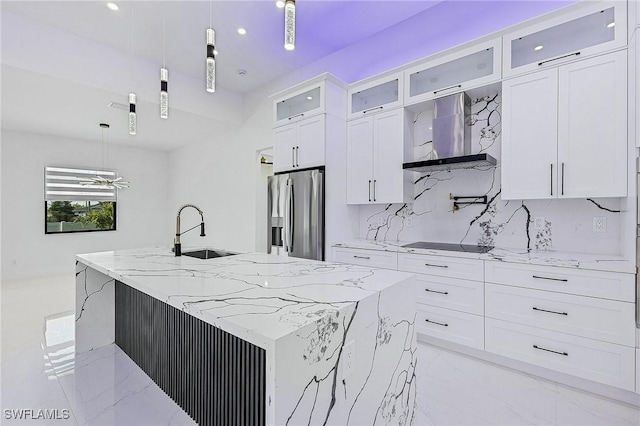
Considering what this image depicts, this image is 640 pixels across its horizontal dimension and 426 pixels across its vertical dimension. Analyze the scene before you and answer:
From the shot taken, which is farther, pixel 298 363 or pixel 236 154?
pixel 236 154

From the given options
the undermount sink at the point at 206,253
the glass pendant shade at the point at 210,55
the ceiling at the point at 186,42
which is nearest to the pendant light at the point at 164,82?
the ceiling at the point at 186,42

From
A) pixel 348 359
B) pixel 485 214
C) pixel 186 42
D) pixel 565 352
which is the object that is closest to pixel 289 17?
pixel 348 359

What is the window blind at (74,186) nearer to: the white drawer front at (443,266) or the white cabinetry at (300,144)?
the white cabinetry at (300,144)

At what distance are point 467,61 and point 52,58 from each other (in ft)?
14.5

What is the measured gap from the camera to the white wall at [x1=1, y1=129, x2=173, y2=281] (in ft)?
17.5

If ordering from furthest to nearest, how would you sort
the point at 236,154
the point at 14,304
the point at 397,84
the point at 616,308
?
the point at 236,154 < the point at 14,304 < the point at 397,84 < the point at 616,308

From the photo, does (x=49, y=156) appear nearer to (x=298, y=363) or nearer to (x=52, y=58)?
(x=52, y=58)

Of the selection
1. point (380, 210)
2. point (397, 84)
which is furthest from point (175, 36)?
point (380, 210)

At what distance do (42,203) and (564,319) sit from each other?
7952 millimetres

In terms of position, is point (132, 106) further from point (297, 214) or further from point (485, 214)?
point (485, 214)

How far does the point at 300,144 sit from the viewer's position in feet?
11.9

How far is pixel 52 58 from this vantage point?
3326 mm

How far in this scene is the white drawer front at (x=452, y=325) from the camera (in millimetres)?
2416

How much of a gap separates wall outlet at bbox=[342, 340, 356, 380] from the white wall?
699 centimetres
